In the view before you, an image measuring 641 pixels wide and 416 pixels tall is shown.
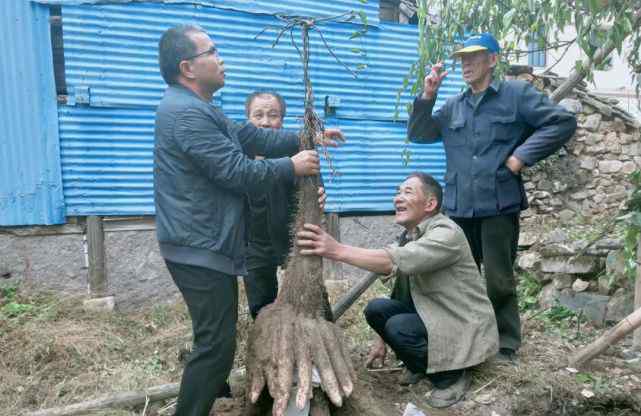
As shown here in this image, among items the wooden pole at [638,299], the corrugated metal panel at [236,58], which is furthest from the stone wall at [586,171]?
the wooden pole at [638,299]

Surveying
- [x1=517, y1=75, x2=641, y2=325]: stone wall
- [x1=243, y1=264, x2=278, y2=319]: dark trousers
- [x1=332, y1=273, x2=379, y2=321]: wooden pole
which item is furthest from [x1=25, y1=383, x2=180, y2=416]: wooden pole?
[x1=517, y1=75, x2=641, y2=325]: stone wall

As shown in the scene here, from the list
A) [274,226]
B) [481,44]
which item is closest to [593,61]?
[481,44]

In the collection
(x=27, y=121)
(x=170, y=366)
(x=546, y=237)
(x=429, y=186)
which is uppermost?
(x=27, y=121)

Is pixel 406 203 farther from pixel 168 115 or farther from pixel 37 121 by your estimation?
pixel 37 121

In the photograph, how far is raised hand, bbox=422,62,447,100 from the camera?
3.82m

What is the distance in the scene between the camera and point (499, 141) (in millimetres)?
3760

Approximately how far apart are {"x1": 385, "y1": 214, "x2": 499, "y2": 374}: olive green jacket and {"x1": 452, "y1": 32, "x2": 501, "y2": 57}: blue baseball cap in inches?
45.8

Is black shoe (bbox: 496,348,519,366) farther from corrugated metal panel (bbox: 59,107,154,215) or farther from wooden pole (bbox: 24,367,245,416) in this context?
corrugated metal panel (bbox: 59,107,154,215)

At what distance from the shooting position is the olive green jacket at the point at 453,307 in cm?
342

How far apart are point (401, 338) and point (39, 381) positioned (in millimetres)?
2862

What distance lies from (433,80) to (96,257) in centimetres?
414

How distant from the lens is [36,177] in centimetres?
560

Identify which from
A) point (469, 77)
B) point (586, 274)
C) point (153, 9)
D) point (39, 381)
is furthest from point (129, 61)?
point (586, 274)

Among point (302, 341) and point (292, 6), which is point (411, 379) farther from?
point (292, 6)
